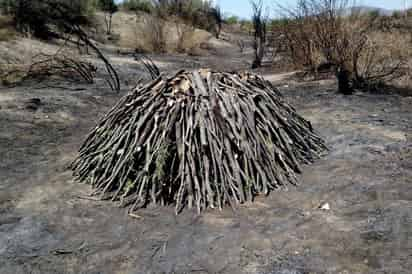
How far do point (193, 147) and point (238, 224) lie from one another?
29.4 inches

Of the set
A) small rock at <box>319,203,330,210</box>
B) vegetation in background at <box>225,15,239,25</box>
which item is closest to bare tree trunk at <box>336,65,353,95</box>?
small rock at <box>319,203,330,210</box>

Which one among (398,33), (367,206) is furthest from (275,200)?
(398,33)

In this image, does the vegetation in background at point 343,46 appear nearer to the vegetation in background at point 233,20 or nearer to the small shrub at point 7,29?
A: the small shrub at point 7,29

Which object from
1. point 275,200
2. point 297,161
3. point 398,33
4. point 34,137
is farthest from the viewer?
point 398,33

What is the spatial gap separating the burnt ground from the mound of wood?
5.6 inches

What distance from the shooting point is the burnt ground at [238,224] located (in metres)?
2.39

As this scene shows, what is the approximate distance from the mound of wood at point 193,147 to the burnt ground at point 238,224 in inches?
5.6

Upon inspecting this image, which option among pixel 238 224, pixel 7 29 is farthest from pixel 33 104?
pixel 7 29

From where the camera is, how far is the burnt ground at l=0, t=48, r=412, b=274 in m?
2.39

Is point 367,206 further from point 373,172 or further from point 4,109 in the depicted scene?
point 4,109

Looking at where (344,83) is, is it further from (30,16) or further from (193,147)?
(30,16)

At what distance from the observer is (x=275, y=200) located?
3.20 metres

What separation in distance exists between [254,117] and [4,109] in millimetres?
3996

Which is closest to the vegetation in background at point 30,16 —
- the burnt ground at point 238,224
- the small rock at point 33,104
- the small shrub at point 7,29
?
the small shrub at point 7,29
